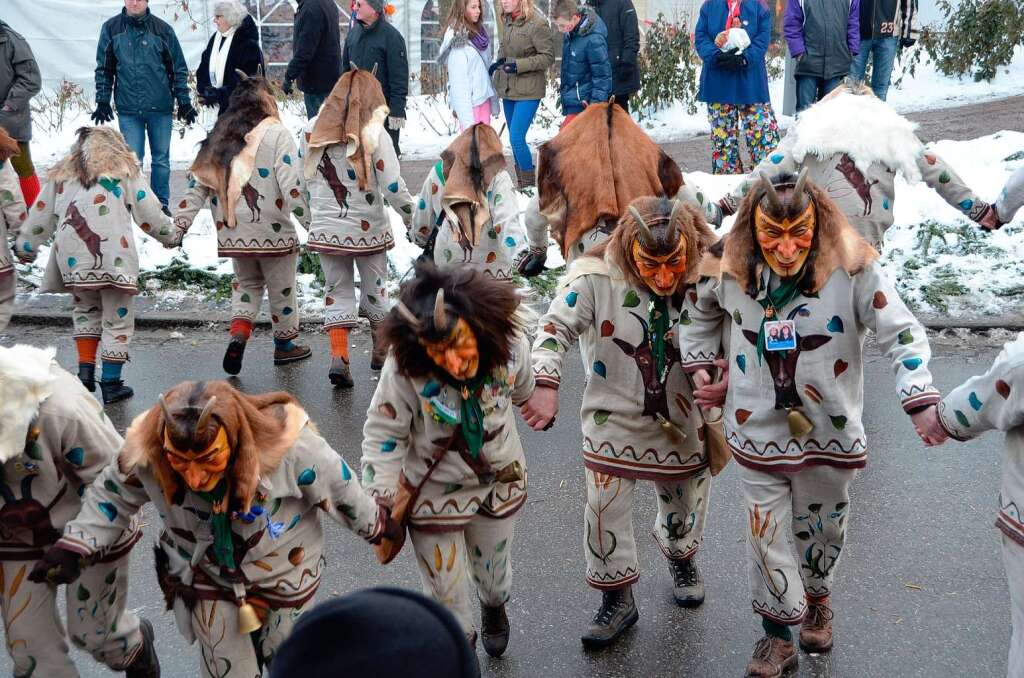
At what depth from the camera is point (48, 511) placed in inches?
156

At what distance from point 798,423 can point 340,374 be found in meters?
4.03

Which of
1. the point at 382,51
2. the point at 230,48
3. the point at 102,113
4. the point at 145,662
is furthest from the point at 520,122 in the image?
the point at 145,662

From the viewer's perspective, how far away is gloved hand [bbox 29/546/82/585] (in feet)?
12.1

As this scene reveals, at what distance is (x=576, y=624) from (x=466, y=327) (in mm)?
1550

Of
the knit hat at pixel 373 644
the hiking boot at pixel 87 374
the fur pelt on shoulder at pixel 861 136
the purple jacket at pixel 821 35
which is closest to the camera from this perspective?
the knit hat at pixel 373 644

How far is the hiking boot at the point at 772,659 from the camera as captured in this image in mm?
4238

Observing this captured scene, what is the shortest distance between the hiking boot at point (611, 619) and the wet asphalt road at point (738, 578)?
0.05 metres

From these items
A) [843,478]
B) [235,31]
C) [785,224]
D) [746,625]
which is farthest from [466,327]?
[235,31]

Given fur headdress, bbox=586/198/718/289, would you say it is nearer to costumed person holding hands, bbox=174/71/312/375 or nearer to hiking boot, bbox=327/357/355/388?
hiking boot, bbox=327/357/355/388

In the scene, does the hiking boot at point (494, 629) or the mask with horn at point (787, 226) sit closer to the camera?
the mask with horn at point (787, 226)

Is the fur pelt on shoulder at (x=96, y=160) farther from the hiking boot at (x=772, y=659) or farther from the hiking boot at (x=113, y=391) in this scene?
the hiking boot at (x=772, y=659)

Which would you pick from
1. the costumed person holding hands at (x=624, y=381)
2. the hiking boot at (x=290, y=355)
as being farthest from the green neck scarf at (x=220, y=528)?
the hiking boot at (x=290, y=355)

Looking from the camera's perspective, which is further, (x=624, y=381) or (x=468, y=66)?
(x=468, y=66)

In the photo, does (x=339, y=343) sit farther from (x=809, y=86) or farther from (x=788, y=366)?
(x=809, y=86)
